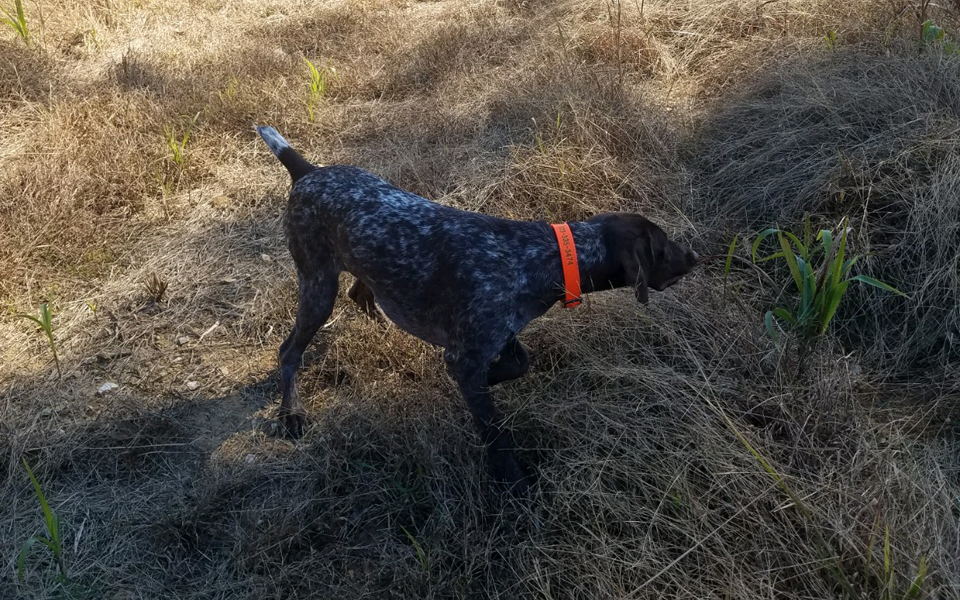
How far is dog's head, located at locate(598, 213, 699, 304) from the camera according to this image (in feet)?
10.3

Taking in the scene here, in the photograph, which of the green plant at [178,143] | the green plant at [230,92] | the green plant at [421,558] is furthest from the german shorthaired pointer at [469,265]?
the green plant at [230,92]

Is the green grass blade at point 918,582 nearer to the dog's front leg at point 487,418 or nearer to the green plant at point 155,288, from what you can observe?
the dog's front leg at point 487,418

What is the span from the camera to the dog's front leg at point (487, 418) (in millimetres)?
3146

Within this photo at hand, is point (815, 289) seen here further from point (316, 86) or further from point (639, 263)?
point (316, 86)

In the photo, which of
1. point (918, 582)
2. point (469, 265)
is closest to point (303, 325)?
point (469, 265)

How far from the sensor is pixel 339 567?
299cm

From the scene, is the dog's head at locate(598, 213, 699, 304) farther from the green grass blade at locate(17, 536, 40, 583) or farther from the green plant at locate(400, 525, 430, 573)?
the green grass blade at locate(17, 536, 40, 583)

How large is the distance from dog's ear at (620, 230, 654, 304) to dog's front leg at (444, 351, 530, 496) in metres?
0.73

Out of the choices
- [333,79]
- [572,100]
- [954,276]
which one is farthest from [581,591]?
[333,79]

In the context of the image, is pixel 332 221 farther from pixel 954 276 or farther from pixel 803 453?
pixel 954 276

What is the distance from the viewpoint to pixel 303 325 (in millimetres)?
3676

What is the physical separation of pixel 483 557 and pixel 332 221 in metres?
1.68

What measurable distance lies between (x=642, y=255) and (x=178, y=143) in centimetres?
405

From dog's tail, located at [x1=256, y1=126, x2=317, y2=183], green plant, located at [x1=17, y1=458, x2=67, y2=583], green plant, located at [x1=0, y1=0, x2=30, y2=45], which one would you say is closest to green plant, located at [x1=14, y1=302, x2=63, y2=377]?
green plant, located at [x1=17, y1=458, x2=67, y2=583]
